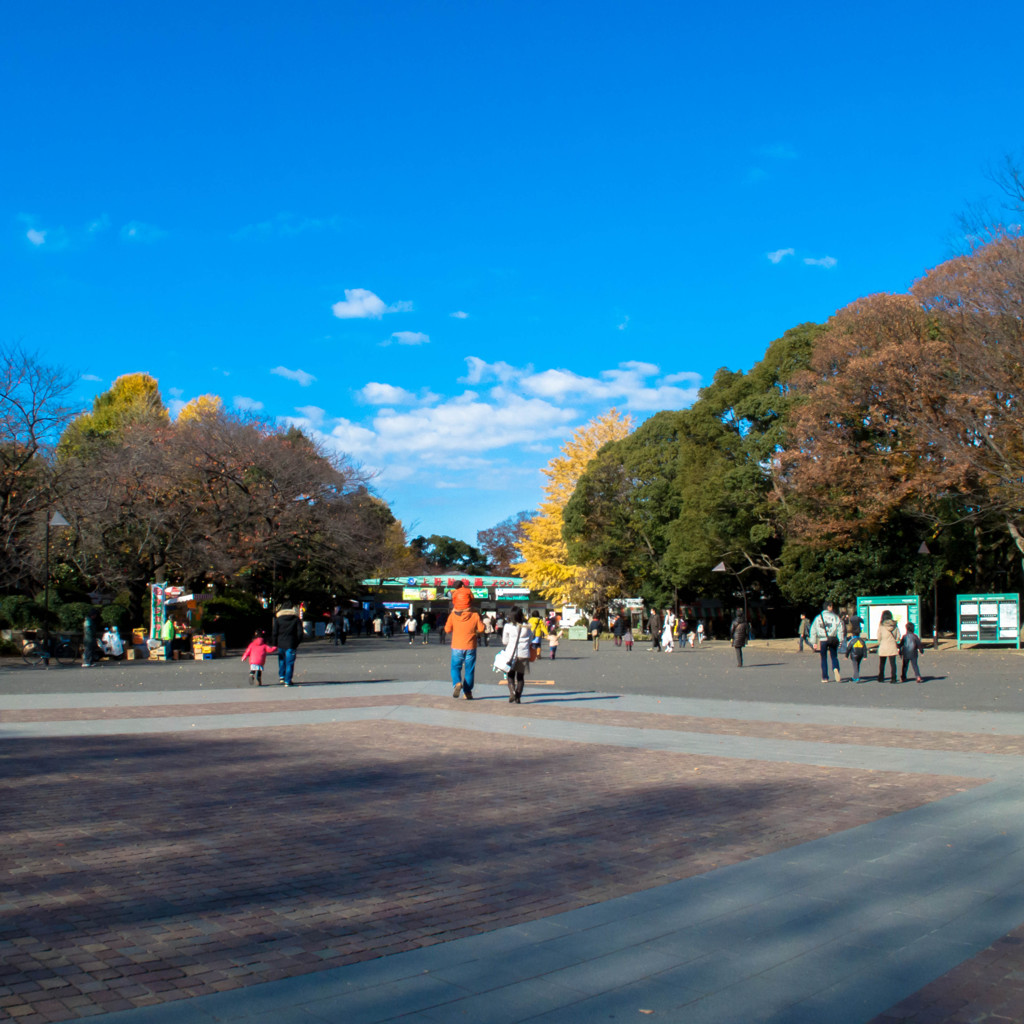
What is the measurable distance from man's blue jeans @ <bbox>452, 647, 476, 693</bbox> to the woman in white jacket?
60 centimetres

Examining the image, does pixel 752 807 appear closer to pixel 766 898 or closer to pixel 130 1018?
pixel 766 898

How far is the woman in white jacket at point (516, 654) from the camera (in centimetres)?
1487

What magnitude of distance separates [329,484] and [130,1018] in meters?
40.8

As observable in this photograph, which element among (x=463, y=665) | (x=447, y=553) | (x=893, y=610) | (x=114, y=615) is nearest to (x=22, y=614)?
(x=114, y=615)

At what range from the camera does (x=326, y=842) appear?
623 cm

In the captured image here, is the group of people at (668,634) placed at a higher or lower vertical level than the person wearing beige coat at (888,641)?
lower

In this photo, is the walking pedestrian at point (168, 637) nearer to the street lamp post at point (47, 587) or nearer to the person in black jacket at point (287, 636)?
the street lamp post at point (47, 587)

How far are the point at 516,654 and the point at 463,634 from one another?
2.92 feet

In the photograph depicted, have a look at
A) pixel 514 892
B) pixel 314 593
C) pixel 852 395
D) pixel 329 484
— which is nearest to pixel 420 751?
pixel 514 892

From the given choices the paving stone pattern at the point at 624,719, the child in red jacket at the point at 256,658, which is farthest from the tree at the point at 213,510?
the paving stone pattern at the point at 624,719

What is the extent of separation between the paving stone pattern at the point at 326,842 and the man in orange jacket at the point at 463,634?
423 cm

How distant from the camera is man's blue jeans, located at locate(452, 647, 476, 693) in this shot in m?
15.1

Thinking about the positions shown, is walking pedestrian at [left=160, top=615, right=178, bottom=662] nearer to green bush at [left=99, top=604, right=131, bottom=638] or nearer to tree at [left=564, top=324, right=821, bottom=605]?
green bush at [left=99, top=604, right=131, bottom=638]

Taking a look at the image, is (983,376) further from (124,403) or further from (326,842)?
(124,403)
